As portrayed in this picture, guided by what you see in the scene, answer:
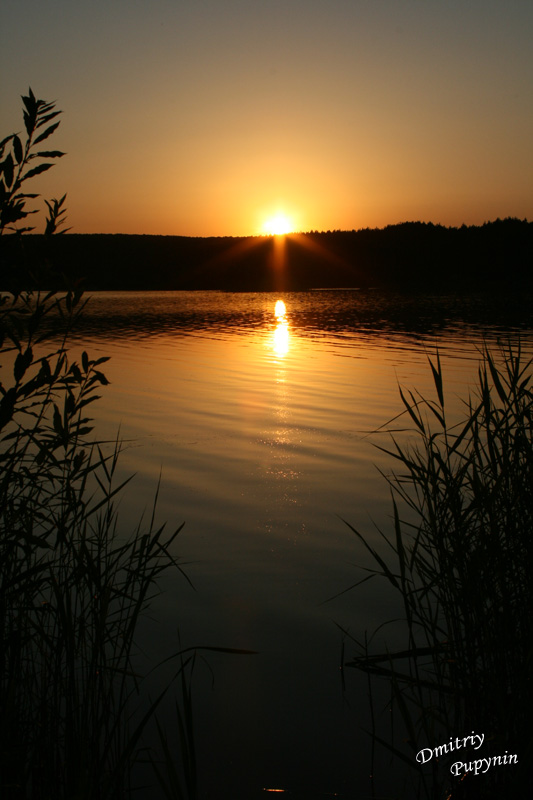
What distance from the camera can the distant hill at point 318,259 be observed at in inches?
2441

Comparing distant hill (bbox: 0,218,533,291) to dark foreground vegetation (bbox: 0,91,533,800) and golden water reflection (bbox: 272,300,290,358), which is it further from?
dark foreground vegetation (bbox: 0,91,533,800)

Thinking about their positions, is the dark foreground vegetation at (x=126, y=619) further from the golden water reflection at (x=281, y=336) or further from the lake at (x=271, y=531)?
the golden water reflection at (x=281, y=336)

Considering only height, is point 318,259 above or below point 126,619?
above

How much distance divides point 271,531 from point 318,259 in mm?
→ 73662

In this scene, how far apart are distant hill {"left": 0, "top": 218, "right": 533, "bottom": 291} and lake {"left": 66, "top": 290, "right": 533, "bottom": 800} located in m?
44.5

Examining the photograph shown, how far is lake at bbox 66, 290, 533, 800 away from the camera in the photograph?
9.09 feet

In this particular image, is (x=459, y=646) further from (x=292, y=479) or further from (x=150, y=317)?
(x=150, y=317)

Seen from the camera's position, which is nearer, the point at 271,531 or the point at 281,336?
the point at 271,531

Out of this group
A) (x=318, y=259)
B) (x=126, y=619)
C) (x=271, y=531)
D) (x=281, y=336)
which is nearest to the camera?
(x=126, y=619)

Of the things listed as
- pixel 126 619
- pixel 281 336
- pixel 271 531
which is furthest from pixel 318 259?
pixel 126 619

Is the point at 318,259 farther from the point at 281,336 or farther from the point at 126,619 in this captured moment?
the point at 126,619

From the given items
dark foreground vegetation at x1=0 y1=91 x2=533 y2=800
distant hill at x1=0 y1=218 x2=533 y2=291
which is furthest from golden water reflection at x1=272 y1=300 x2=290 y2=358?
distant hill at x1=0 y1=218 x2=533 y2=291

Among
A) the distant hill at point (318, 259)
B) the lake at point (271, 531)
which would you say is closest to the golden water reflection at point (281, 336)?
the lake at point (271, 531)

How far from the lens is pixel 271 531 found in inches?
197
